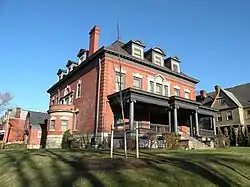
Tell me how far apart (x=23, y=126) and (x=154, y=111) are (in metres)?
43.4

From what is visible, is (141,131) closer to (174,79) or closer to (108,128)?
(108,128)

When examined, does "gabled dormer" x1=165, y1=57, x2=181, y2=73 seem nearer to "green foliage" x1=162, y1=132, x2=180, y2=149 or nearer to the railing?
the railing

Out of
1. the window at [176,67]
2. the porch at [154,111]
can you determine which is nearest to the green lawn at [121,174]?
the porch at [154,111]

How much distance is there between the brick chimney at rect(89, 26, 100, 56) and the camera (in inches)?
1088

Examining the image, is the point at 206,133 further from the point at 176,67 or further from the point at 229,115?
the point at 229,115

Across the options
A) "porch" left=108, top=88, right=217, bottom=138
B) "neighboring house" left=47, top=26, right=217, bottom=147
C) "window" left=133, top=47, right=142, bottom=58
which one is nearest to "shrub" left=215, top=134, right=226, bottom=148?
"porch" left=108, top=88, right=217, bottom=138

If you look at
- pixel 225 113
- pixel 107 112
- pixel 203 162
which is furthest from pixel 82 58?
pixel 225 113

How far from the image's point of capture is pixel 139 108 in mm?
26047

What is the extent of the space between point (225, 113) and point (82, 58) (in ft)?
87.4

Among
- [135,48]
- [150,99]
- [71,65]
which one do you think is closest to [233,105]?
[135,48]

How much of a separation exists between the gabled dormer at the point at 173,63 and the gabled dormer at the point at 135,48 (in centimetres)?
517

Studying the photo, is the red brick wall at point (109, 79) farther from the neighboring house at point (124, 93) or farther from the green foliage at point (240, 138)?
the green foliage at point (240, 138)

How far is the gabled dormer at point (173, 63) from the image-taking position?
1239 inches

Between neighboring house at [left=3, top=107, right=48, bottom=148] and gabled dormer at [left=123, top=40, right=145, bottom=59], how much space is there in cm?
2577
